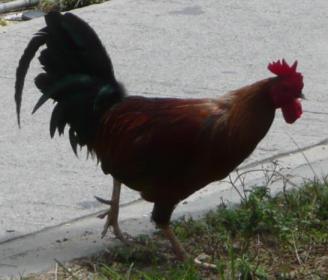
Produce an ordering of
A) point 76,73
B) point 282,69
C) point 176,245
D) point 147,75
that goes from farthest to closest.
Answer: point 147,75, point 76,73, point 176,245, point 282,69

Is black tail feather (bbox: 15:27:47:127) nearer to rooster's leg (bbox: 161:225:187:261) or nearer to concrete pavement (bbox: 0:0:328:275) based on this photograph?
concrete pavement (bbox: 0:0:328:275)

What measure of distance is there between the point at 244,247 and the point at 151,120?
2.90 ft

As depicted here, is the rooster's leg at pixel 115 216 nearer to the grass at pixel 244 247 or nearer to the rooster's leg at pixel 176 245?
the grass at pixel 244 247

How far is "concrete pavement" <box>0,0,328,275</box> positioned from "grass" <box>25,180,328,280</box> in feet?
1.02

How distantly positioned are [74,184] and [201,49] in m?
3.08

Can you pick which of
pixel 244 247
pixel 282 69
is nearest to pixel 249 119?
pixel 282 69

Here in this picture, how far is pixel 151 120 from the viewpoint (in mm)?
5621

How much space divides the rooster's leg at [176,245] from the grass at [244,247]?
1.8 inches

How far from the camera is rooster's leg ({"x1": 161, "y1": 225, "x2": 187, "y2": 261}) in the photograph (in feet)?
19.0

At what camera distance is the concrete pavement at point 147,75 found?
655 centimetres

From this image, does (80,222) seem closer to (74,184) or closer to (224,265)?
(74,184)

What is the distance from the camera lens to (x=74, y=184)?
6.95 m

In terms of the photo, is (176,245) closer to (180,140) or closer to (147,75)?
(180,140)

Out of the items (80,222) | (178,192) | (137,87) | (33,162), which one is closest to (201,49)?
(137,87)
